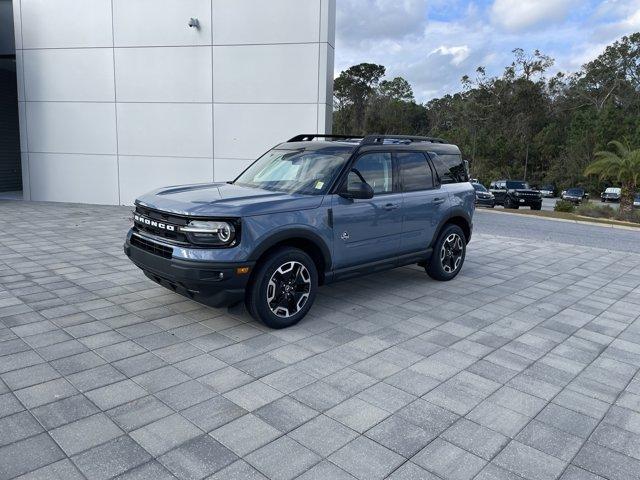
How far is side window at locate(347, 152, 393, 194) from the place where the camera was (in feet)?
17.7

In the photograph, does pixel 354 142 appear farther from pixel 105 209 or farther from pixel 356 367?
pixel 105 209

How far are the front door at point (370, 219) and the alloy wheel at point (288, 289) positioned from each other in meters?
0.46

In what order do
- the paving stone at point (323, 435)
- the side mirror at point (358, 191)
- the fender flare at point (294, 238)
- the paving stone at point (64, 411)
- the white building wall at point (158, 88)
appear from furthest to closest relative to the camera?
the white building wall at point (158, 88) < the side mirror at point (358, 191) < the fender flare at point (294, 238) < the paving stone at point (64, 411) < the paving stone at point (323, 435)

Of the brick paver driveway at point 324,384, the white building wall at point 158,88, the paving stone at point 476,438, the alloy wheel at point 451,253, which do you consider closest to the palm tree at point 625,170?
the white building wall at point 158,88

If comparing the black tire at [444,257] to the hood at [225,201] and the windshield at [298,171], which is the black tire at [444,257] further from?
the hood at [225,201]

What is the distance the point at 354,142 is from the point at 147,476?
13.4 feet

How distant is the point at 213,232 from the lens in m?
4.34

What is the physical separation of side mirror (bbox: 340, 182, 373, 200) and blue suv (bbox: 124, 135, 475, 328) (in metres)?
0.01

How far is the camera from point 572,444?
3088 millimetres

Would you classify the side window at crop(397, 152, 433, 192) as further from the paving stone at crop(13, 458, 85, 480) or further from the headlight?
the paving stone at crop(13, 458, 85, 480)

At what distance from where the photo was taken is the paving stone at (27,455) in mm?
2645

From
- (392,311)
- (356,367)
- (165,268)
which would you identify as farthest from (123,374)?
(392,311)

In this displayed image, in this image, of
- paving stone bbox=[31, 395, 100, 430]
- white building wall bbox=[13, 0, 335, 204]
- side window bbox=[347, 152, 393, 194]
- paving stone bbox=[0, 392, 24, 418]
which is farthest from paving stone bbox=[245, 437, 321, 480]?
white building wall bbox=[13, 0, 335, 204]

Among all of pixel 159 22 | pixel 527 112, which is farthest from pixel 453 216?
pixel 527 112
